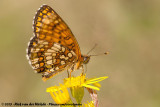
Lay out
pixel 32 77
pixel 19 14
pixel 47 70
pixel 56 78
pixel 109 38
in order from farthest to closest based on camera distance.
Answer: pixel 19 14
pixel 109 38
pixel 32 77
pixel 56 78
pixel 47 70

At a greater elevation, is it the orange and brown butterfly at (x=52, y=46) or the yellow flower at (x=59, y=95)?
the orange and brown butterfly at (x=52, y=46)

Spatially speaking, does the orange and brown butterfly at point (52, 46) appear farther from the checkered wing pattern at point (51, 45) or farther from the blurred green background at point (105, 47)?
the blurred green background at point (105, 47)

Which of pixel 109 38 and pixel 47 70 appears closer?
pixel 47 70

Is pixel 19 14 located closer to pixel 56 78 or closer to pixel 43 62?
pixel 56 78

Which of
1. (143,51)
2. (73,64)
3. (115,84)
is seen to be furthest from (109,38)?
(73,64)

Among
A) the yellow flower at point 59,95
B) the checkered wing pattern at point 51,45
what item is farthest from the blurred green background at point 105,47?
the yellow flower at point 59,95

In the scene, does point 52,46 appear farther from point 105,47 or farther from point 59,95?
point 105,47

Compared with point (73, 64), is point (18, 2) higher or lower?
higher
